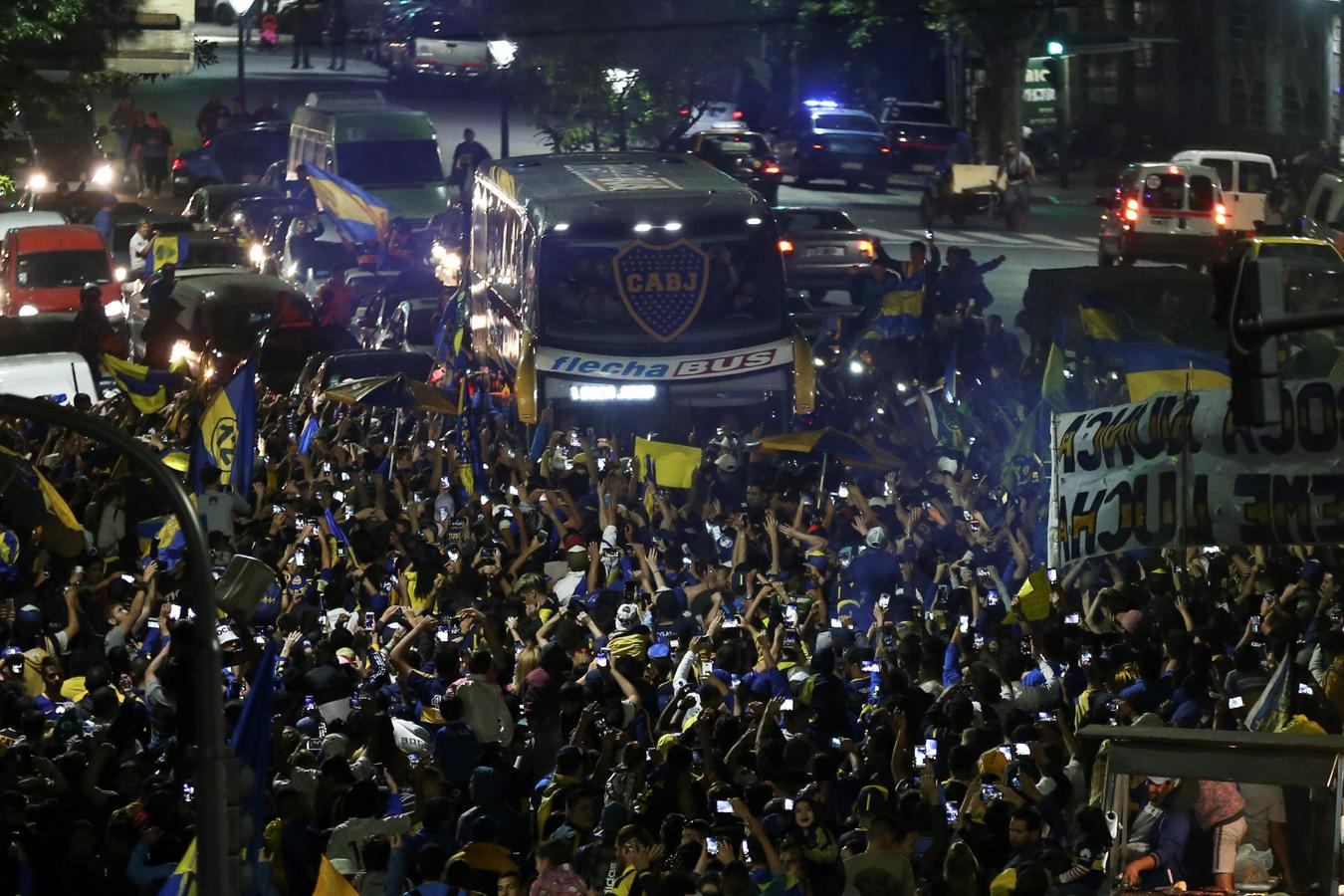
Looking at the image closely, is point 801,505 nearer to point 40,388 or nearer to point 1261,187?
point 40,388

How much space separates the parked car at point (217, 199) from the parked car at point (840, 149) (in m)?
13.6

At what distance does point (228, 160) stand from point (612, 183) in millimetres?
22356

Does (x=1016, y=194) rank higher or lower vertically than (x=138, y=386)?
higher

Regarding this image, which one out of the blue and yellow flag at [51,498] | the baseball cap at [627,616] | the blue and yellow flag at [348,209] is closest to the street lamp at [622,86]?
the blue and yellow flag at [348,209]

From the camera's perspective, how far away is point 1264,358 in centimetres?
895

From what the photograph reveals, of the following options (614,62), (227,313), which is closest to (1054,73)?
(614,62)

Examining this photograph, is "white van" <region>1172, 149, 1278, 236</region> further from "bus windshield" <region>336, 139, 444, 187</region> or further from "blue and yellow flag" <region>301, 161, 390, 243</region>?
"blue and yellow flag" <region>301, 161, 390, 243</region>

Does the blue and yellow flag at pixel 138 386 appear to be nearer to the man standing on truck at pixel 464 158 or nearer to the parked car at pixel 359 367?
the parked car at pixel 359 367

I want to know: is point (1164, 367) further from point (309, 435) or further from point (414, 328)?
point (414, 328)

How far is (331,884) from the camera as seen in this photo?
9500mm

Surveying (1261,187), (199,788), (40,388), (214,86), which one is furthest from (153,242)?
(214,86)

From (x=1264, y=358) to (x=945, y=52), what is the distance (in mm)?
44894

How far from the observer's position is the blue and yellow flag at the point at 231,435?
55.2 ft

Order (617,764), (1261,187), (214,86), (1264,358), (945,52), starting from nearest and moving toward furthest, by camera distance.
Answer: (1264,358) → (617,764) → (1261,187) → (945,52) → (214,86)
